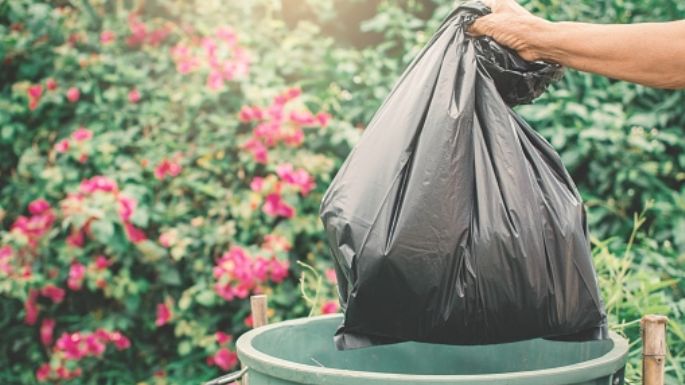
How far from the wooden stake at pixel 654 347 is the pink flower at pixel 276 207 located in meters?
1.80

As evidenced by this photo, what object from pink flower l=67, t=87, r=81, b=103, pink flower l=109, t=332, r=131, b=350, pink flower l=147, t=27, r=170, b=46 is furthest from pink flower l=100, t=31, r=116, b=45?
pink flower l=109, t=332, r=131, b=350

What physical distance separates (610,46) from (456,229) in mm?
427

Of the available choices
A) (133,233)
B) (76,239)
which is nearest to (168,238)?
(133,233)

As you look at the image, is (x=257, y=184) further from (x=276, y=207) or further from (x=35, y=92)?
(x=35, y=92)

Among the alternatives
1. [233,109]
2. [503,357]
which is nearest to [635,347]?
[503,357]

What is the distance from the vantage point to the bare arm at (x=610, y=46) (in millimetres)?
1482

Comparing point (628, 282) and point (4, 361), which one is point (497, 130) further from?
point (4, 361)

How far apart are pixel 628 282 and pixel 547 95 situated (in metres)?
0.88

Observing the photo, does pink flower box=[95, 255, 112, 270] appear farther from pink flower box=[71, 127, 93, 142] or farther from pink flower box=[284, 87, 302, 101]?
pink flower box=[284, 87, 302, 101]

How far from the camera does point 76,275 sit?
3346 millimetres

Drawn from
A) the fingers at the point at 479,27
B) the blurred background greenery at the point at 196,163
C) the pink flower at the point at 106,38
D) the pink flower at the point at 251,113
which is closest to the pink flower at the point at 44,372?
the blurred background greenery at the point at 196,163

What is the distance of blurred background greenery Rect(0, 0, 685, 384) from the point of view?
324cm

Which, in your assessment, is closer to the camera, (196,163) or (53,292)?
(53,292)

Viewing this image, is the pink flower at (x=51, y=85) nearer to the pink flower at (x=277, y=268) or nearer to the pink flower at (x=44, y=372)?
the pink flower at (x=44, y=372)
